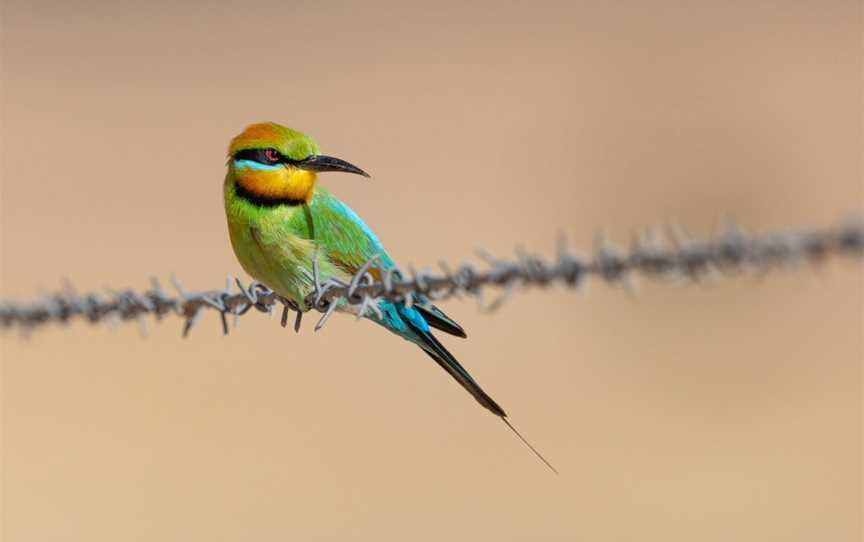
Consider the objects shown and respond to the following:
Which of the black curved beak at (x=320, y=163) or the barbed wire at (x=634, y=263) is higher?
the barbed wire at (x=634, y=263)

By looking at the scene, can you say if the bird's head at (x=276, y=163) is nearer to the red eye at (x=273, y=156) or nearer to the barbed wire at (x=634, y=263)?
the red eye at (x=273, y=156)

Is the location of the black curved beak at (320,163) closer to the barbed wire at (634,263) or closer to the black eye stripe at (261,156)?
the black eye stripe at (261,156)

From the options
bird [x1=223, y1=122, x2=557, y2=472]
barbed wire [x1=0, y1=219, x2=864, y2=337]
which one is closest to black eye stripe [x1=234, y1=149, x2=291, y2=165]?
bird [x1=223, y1=122, x2=557, y2=472]

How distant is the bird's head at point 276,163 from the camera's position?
2.95 m

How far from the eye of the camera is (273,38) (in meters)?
12.7

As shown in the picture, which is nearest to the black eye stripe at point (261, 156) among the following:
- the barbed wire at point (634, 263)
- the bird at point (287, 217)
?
the bird at point (287, 217)

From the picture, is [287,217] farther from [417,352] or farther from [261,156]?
[417,352]

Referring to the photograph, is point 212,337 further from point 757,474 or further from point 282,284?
point 282,284

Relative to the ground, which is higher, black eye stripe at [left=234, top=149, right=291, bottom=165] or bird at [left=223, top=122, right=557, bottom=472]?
black eye stripe at [left=234, top=149, right=291, bottom=165]

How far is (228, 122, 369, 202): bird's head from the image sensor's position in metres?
2.95

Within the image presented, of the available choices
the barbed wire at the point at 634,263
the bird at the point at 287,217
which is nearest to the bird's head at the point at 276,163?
the bird at the point at 287,217

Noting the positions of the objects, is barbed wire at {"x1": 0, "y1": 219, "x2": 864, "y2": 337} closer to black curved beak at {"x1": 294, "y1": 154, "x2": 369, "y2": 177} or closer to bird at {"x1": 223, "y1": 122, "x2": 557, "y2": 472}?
bird at {"x1": 223, "y1": 122, "x2": 557, "y2": 472}

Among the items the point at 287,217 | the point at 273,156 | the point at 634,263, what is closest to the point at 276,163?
the point at 273,156

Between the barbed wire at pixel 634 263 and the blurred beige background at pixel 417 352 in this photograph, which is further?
the blurred beige background at pixel 417 352
